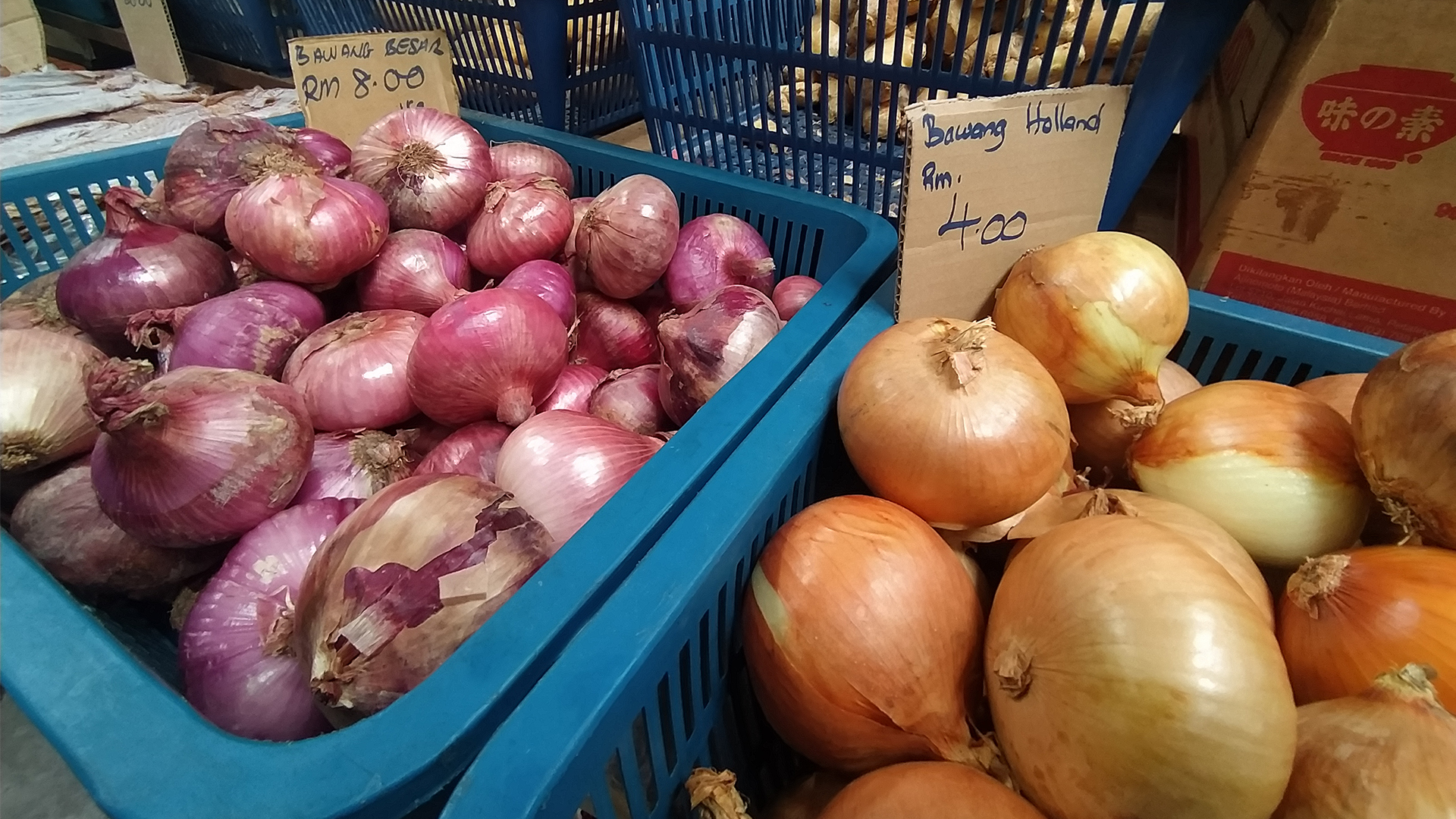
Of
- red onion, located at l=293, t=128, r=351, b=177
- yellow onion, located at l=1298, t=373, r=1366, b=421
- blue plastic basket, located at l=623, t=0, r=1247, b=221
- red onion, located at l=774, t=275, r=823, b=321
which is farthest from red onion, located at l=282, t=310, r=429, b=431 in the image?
yellow onion, located at l=1298, t=373, r=1366, b=421

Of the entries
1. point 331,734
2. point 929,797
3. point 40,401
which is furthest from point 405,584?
point 40,401

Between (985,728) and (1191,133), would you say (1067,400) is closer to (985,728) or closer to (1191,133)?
(985,728)

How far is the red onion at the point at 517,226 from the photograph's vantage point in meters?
0.80

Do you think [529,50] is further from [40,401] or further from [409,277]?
[40,401]

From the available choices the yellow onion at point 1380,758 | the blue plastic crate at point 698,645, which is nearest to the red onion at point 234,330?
the blue plastic crate at point 698,645

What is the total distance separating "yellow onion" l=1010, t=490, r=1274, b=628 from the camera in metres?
0.46

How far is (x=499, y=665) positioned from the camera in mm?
361

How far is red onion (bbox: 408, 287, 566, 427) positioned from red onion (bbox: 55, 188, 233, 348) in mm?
287

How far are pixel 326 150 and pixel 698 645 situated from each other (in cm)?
75

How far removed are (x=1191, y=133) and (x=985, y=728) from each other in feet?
3.39

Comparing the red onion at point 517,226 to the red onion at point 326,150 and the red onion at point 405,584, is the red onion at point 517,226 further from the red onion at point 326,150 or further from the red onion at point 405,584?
the red onion at point 405,584

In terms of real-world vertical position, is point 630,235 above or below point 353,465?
above

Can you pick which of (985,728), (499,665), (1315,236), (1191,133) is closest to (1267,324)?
(1315,236)

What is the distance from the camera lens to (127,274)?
27.1 inches
